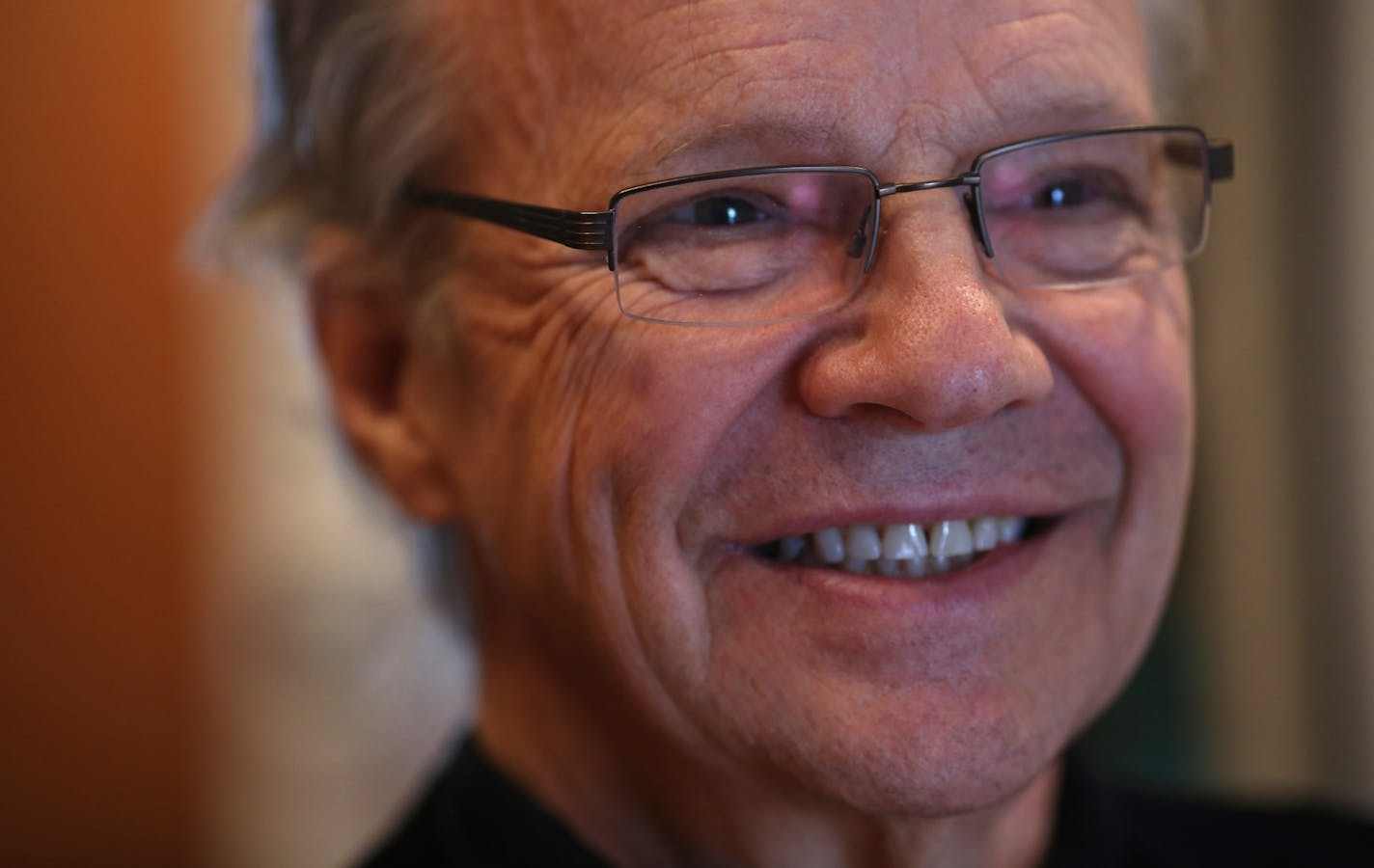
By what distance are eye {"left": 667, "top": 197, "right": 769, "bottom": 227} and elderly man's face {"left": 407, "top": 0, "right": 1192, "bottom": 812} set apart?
0.15ft

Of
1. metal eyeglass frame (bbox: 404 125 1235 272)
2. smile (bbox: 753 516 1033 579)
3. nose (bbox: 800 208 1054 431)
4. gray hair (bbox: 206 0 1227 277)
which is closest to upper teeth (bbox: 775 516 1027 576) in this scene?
smile (bbox: 753 516 1033 579)

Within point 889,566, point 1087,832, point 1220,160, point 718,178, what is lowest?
point 1087,832

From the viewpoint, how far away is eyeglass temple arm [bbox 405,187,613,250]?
3.57ft

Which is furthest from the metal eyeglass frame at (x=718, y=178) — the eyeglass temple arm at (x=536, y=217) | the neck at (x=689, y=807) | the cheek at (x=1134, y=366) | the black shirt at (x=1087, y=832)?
the black shirt at (x=1087, y=832)

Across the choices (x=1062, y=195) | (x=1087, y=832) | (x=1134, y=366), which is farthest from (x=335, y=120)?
(x=1087, y=832)

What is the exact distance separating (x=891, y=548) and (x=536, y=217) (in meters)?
0.43

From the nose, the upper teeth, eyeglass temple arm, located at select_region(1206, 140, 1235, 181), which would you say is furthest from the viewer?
eyeglass temple arm, located at select_region(1206, 140, 1235, 181)

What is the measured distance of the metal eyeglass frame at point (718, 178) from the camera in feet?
3.41

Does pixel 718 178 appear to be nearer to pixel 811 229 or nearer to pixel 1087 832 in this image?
pixel 811 229

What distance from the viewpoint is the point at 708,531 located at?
1.09 metres

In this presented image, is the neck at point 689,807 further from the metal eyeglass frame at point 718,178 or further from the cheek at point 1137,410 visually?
the metal eyeglass frame at point 718,178

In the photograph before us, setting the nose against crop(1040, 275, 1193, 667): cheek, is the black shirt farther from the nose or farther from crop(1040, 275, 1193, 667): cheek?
the nose

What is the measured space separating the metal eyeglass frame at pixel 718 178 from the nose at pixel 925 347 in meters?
0.02

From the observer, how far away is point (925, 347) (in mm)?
992
